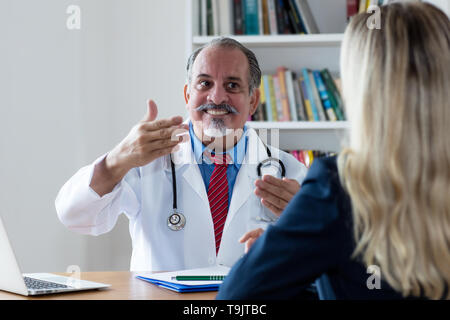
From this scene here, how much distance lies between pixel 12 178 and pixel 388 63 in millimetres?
1872

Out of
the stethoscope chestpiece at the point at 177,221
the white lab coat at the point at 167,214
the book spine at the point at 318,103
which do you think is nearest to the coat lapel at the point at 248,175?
the white lab coat at the point at 167,214

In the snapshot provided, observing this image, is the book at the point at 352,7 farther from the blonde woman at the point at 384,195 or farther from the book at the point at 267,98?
the blonde woman at the point at 384,195

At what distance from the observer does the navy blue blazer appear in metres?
0.79

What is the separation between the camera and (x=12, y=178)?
88.4 inches

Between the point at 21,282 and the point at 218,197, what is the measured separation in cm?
82

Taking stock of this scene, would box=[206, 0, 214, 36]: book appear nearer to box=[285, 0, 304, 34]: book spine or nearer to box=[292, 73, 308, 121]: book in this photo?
box=[285, 0, 304, 34]: book spine

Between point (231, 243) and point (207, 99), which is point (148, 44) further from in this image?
point (231, 243)

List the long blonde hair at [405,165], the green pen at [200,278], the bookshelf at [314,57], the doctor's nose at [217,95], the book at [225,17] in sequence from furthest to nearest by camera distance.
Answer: the bookshelf at [314,57]
the book at [225,17]
the doctor's nose at [217,95]
the green pen at [200,278]
the long blonde hair at [405,165]

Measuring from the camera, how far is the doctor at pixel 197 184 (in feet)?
5.40

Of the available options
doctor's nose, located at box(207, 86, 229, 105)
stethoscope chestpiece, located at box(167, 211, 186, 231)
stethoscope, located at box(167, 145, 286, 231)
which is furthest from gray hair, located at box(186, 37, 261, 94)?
stethoscope chestpiece, located at box(167, 211, 186, 231)

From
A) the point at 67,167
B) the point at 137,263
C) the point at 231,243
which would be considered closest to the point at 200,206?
the point at 231,243

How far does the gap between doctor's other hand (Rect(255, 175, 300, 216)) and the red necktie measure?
0.34 meters

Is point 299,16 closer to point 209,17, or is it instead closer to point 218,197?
point 209,17

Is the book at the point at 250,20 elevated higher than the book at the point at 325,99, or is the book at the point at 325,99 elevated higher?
the book at the point at 250,20
